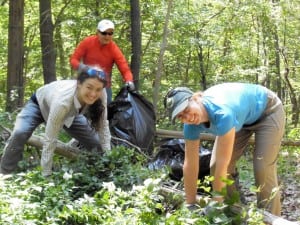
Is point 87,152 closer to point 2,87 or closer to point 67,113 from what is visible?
point 67,113

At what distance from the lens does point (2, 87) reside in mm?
14484

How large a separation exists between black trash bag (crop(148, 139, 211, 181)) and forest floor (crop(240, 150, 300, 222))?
0.68 m

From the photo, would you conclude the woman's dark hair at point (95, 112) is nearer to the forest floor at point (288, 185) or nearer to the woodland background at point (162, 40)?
the forest floor at point (288, 185)

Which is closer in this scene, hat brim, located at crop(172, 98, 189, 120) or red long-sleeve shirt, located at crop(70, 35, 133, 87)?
hat brim, located at crop(172, 98, 189, 120)

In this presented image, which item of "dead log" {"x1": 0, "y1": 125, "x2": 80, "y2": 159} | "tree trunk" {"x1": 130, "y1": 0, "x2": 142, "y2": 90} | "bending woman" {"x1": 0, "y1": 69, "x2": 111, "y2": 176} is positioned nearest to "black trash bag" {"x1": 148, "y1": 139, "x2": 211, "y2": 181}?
"bending woman" {"x1": 0, "y1": 69, "x2": 111, "y2": 176}

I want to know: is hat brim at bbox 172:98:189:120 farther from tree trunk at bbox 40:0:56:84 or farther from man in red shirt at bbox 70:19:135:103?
tree trunk at bbox 40:0:56:84

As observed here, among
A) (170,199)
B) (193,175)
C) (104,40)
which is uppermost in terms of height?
(104,40)

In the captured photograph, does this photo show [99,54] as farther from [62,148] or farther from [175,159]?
[175,159]

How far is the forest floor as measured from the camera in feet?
16.5

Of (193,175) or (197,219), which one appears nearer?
(197,219)

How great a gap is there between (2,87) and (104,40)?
890 centimetres

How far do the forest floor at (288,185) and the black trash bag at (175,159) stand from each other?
0.68 meters

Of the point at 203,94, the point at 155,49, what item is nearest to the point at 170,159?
the point at 203,94

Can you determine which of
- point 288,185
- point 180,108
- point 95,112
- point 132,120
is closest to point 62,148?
point 95,112
